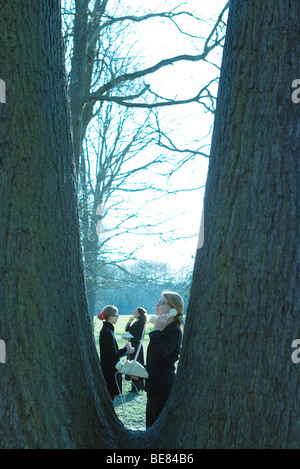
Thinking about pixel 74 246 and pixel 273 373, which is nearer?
pixel 273 373

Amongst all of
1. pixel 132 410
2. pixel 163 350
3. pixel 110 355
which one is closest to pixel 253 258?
pixel 163 350

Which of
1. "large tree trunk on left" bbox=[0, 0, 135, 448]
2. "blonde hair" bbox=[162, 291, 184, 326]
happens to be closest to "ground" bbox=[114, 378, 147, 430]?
"blonde hair" bbox=[162, 291, 184, 326]

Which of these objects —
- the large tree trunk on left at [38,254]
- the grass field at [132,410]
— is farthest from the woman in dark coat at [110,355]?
the large tree trunk on left at [38,254]

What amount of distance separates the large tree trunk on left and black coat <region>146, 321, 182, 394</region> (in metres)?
1.85

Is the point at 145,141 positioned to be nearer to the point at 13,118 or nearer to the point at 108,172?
the point at 108,172

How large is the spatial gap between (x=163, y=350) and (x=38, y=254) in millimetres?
2464

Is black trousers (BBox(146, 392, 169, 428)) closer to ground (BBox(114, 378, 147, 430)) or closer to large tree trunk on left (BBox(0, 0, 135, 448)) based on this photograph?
ground (BBox(114, 378, 147, 430))

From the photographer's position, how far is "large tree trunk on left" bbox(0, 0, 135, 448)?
2824mm

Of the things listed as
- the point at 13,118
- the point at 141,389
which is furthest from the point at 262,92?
the point at 141,389

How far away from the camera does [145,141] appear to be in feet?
61.5

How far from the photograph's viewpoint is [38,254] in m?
2.92

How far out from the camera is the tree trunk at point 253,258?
263cm

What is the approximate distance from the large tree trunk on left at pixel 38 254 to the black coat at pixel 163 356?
72.7 inches

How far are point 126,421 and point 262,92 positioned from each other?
640 centimetres
